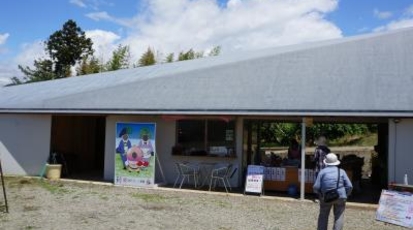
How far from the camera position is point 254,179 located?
13062mm

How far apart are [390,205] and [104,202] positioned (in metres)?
6.21

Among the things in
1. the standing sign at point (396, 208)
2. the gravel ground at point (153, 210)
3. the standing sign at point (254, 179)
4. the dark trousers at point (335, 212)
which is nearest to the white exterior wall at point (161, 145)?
the gravel ground at point (153, 210)

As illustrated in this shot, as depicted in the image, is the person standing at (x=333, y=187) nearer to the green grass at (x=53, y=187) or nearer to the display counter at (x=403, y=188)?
the display counter at (x=403, y=188)

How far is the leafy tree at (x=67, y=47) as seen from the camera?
5144cm

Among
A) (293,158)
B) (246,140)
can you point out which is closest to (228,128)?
(246,140)

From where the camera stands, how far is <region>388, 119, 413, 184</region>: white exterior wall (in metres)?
12.0

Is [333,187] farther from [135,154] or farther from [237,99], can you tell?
[135,154]

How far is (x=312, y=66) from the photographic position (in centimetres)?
1432

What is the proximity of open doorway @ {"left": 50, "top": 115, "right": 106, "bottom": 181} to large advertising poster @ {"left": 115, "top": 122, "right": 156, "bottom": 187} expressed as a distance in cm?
199

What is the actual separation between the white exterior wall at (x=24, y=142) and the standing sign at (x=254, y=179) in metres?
7.11

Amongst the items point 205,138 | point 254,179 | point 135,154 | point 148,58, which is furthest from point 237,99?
point 148,58

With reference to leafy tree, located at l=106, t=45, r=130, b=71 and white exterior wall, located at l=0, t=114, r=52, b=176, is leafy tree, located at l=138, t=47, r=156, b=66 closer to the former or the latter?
leafy tree, located at l=106, t=45, r=130, b=71

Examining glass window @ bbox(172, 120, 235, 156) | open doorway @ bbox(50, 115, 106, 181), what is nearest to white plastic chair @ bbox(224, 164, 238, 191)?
glass window @ bbox(172, 120, 235, 156)

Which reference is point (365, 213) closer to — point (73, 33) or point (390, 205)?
point (390, 205)
